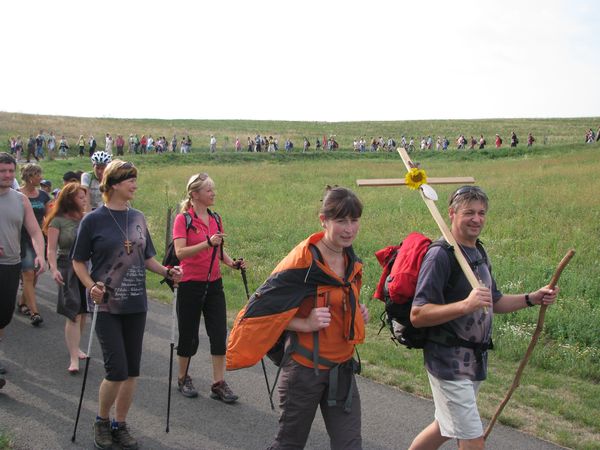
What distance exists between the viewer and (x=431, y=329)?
3.85 meters

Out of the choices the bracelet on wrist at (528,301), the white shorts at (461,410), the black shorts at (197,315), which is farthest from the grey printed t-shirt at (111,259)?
the bracelet on wrist at (528,301)

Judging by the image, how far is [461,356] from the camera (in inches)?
149

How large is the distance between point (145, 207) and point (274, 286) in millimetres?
19048

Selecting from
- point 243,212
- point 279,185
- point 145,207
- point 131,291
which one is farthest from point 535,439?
point 279,185

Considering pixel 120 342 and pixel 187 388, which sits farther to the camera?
pixel 187 388

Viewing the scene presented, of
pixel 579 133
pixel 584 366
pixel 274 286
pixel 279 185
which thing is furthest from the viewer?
pixel 579 133

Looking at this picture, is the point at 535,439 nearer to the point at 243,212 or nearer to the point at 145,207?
the point at 243,212

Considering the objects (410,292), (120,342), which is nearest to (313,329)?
(410,292)

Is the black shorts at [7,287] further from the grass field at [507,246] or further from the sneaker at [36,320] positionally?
the grass field at [507,246]

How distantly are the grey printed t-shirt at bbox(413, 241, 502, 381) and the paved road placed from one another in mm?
1488

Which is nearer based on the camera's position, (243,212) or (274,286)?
(274,286)

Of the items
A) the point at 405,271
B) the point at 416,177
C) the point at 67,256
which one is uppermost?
the point at 416,177

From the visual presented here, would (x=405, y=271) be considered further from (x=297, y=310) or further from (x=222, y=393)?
(x=222, y=393)

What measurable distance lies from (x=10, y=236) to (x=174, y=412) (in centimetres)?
221
